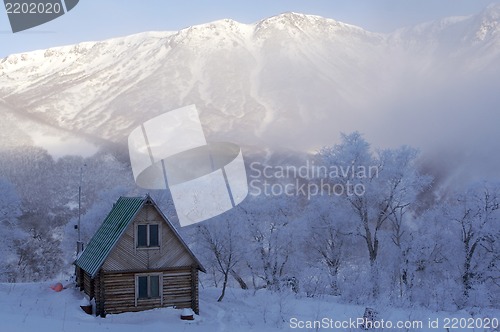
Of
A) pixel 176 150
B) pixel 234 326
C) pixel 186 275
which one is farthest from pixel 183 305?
pixel 176 150

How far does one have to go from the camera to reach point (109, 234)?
2706cm

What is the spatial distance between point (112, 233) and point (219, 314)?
7.47 metres

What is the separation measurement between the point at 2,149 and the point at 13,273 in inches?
5650

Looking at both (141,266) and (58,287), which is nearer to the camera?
(141,266)

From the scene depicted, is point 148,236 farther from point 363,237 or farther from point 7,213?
point 7,213

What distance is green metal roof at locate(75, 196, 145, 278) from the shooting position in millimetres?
25481

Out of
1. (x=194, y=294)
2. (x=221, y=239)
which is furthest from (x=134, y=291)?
(x=221, y=239)

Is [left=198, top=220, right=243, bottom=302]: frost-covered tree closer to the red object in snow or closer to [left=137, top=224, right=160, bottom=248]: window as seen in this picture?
[left=137, top=224, right=160, bottom=248]: window

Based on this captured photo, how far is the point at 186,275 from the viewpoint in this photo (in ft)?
89.6

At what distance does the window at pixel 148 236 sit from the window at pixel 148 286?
171cm

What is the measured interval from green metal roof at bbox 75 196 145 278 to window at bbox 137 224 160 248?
3.06 ft

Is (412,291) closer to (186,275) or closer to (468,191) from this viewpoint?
(468,191)

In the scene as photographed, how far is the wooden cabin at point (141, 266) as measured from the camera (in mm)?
25484

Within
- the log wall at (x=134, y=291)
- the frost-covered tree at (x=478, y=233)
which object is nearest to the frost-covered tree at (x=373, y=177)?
the frost-covered tree at (x=478, y=233)
